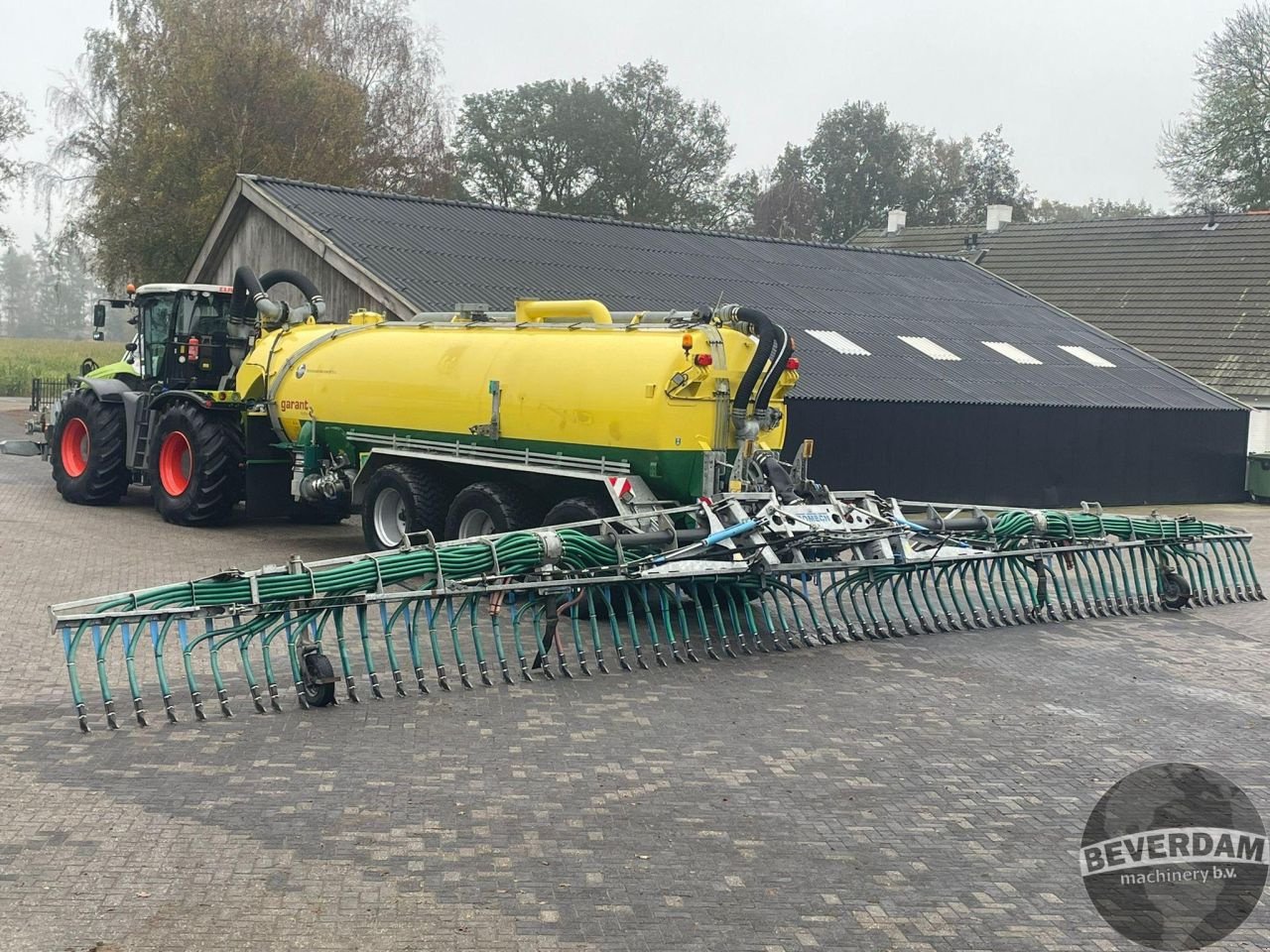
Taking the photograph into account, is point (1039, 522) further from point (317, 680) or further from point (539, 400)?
point (317, 680)

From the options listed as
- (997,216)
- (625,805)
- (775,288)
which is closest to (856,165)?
(997,216)

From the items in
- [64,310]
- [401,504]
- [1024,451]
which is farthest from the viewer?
[64,310]

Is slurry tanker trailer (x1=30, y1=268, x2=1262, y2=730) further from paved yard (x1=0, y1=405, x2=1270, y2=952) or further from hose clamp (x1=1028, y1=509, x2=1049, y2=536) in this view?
paved yard (x1=0, y1=405, x2=1270, y2=952)

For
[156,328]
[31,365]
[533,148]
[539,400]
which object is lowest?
[31,365]

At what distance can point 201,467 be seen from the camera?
16562mm

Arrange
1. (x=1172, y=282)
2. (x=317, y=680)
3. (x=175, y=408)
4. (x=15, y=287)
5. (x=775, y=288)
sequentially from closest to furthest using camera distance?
(x=317, y=680) < (x=175, y=408) < (x=775, y=288) < (x=1172, y=282) < (x=15, y=287)

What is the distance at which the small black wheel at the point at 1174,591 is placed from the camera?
13.6 meters

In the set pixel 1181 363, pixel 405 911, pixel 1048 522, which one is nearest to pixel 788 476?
pixel 1048 522

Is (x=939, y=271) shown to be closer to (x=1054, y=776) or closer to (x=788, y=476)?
(x=788, y=476)

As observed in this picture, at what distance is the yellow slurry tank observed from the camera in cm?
1229

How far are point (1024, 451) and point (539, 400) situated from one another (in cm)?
1126

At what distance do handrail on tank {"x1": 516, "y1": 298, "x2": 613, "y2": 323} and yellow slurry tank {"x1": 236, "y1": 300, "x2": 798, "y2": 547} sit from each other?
13 millimetres

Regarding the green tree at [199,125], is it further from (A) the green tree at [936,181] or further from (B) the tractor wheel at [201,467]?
(A) the green tree at [936,181]

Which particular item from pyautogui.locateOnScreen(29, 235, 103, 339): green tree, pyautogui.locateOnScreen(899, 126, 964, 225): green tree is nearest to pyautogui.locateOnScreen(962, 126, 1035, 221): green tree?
pyautogui.locateOnScreen(899, 126, 964, 225): green tree
